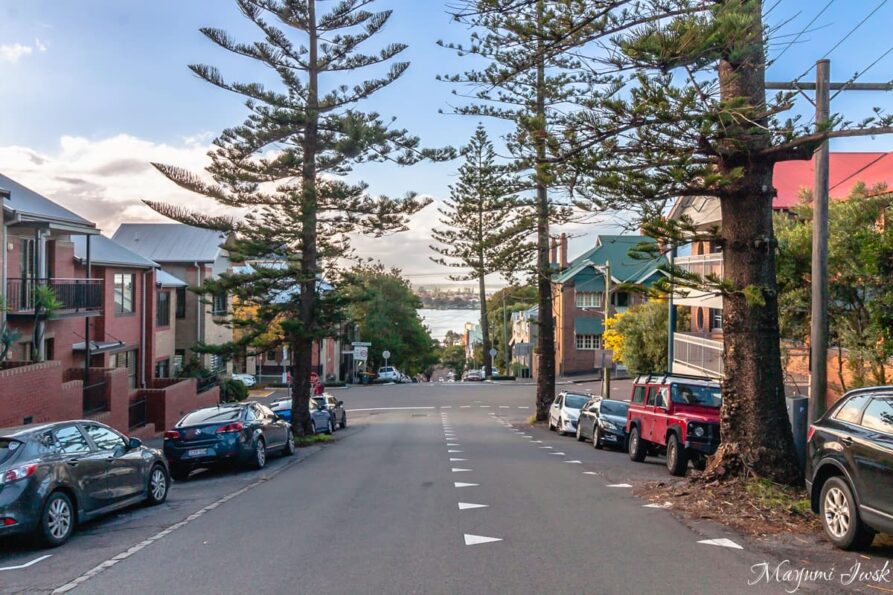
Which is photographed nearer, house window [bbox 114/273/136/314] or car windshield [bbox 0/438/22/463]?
car windshield [bbox 0/438/22/463]

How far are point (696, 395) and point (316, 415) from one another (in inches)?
549

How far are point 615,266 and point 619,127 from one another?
1967 inches

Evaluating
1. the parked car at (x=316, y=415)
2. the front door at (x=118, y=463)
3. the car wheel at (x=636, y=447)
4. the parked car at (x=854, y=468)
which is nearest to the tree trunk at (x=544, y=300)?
the parked car at (x=316, y=415)

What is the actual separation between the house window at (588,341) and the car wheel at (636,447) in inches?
1800

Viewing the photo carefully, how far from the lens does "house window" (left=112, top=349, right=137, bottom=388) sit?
1195 inches

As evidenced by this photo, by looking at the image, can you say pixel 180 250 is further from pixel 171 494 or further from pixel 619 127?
pixel 619 127

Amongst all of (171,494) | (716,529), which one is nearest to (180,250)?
(171,494)

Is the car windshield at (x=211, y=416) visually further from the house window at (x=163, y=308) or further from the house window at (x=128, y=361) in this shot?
the house window at (x=163, y=308)

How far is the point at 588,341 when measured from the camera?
64.0m

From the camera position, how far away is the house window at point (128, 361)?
99.6 ft

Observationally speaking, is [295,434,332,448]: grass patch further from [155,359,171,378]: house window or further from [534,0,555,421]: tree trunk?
[155,359,171,378]: house window

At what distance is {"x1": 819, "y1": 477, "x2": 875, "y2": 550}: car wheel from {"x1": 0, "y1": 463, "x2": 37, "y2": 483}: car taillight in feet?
26.8

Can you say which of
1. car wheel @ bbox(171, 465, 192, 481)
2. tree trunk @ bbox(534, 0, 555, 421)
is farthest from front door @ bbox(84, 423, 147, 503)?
tree trunk @ bbox(534, 0, 555, 421)

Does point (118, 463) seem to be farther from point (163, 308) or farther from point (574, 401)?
point (163, 308)
